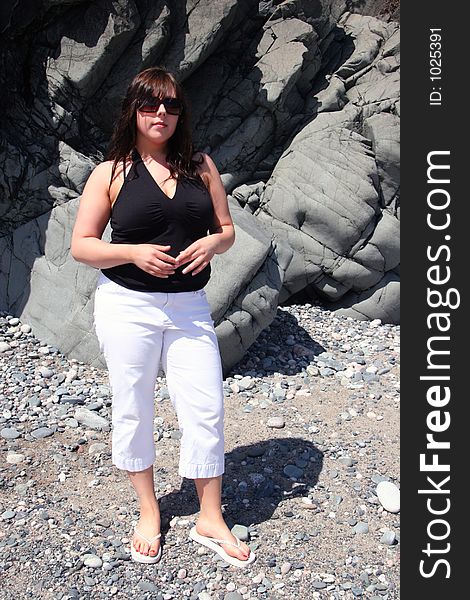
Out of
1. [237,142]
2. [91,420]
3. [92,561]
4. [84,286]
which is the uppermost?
[237,142]

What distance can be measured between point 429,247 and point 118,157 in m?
2.90

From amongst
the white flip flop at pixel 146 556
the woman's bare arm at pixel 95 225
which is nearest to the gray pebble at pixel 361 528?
the white flip flop at pixel 146 556

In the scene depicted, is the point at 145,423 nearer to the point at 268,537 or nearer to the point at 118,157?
the point at 268,537

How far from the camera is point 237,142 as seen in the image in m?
10.2

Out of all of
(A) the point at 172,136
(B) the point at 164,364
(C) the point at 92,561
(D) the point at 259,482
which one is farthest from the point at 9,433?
(A) the point at 172,136

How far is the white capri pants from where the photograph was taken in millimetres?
3717

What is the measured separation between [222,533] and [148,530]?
480 mm

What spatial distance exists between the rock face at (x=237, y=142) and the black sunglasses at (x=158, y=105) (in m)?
3.49

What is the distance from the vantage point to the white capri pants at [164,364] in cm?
372

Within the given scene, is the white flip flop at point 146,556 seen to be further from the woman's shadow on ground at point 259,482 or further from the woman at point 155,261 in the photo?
the woman at point 155,261

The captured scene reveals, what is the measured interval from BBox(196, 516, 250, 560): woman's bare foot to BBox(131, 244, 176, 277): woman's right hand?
5.55ft

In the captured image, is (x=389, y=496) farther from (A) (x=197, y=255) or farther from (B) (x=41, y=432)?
(B) (x=41, y=432)

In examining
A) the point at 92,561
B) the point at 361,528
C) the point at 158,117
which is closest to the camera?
the point at 158,117

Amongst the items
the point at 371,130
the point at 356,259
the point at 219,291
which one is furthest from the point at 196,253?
the point at 371,130
